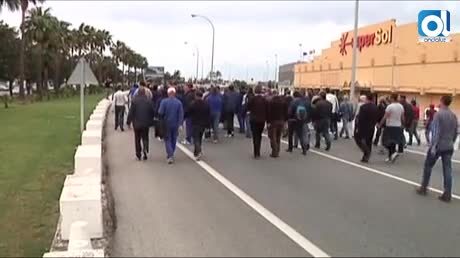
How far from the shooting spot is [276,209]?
10.5 m

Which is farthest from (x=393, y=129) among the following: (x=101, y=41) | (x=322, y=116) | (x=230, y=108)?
(x=101, y=41)

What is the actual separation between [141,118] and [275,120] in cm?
362

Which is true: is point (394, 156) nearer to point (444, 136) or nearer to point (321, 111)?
point (321, 111)

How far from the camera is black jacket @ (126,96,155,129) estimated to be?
55.8ft

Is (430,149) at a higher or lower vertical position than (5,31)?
lower

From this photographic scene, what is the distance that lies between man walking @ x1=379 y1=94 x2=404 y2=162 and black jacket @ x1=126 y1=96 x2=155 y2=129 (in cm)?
592

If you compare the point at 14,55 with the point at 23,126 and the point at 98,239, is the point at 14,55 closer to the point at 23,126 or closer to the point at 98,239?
the point at 23,126

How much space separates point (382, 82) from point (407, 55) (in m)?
5.25

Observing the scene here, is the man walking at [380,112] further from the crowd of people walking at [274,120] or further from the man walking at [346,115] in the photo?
the man walking at [346,115]

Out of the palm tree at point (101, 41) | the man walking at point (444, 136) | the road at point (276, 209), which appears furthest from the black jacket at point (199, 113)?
the palm tree at point (101, 41)

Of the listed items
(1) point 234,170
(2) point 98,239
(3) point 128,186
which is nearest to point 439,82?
(1) point 234,170

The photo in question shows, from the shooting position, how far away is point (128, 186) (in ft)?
42.2

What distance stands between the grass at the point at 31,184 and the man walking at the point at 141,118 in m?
1.68

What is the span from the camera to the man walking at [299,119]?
19.4m
